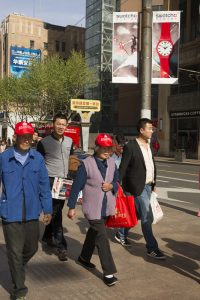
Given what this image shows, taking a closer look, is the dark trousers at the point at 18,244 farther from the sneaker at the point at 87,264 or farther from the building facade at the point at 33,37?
the building facade at the point at 33,37

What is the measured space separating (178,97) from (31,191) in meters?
36.6

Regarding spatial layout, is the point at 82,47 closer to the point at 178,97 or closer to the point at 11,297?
the point at 178,97

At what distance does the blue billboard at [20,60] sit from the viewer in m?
48.3

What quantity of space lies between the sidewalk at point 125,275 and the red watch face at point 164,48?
13.3ft

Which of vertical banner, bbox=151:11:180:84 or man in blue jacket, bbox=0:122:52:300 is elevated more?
vertical banner, bbox=151:11:180:84

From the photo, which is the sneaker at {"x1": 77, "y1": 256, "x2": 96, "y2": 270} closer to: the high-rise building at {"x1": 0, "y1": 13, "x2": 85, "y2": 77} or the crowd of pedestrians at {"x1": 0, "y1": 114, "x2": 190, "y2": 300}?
the crowd of pedestrians at {"x1": 0, "y1": 114, "x2": 190, "y2": 300}

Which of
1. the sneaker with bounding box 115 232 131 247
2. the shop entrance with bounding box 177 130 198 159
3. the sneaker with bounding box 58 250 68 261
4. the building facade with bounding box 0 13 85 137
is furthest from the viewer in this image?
the building facade with bounding box 0 13 85 137

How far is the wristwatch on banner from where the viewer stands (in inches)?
361

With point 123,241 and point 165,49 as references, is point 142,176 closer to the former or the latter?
point 123,241

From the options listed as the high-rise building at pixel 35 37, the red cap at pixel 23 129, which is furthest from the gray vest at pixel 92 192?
the high-rise building at pixel 35 37

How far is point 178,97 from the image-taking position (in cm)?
3972

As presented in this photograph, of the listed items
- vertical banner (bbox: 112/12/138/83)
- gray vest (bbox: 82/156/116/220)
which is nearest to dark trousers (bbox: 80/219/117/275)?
gray vest (bbox: 82/156/116/220)

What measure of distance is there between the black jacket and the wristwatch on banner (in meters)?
3.77

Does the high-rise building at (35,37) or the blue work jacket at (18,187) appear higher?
the high-rise building at (35,37)
